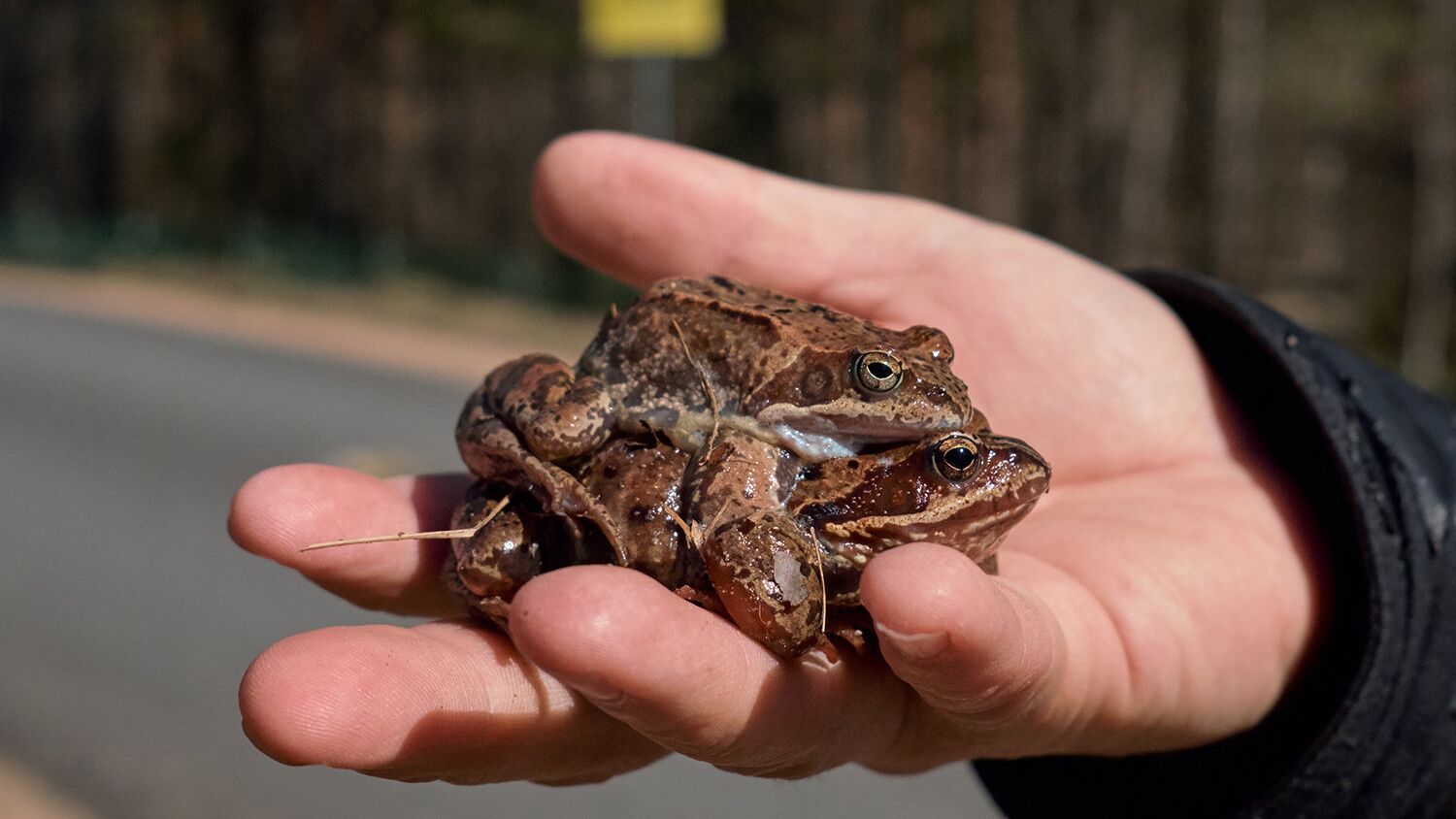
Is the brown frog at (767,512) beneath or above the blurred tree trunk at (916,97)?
above

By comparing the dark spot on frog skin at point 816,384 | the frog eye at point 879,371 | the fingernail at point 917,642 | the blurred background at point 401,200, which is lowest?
the blurred background at point 401,200

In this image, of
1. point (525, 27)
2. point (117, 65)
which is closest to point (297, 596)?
point (525, 27)

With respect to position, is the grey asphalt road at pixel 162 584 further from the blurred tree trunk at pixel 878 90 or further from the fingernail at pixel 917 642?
the blurred tree trunk at pixel 878 90

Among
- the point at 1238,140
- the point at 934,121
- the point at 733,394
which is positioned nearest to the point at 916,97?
the point at 934,121

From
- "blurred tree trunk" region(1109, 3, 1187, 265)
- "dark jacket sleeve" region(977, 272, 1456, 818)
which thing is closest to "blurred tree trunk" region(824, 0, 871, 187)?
"blurred tree trunk" region(1109, 3, 1187, 265)

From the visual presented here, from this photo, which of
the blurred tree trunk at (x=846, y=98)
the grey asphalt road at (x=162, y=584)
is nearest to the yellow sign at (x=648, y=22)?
the grey asphalt road at (x=162, y=584)

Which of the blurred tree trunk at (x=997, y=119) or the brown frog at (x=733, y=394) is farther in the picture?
the blurred tree trunk at (x=997, y=119)

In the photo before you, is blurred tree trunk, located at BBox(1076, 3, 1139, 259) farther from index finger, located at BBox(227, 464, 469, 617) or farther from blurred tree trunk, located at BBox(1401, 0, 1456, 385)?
index finger, located at BBox(227, 464, 469, 617)
